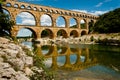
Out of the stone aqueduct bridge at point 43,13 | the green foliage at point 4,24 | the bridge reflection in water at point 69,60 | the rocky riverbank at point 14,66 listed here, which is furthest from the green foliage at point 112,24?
the rocky riverbank at point 14,66

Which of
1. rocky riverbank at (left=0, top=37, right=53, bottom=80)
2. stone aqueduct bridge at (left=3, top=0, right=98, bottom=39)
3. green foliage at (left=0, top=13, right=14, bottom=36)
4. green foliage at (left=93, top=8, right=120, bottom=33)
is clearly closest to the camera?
rocky riverbank at (left=0, top=37, right=53, bottom=80)

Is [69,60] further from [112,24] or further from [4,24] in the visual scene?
[112,24]

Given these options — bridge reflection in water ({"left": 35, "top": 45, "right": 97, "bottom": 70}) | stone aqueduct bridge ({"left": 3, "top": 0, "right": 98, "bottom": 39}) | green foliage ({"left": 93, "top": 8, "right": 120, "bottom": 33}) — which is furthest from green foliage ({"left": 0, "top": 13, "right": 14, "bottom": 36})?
green foliage ({"left": 93, "top": 8, "right": 120, "bottom": 33})

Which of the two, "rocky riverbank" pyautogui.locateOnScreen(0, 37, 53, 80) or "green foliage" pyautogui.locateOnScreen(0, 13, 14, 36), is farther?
"green foliage" pyautogui.locateOnScreen(0, 13, 14, 36)

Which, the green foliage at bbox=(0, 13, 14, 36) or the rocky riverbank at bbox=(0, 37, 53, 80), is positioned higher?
the green foliage at bbox=(0, 13, 14, 36)

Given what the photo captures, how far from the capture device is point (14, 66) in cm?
1461

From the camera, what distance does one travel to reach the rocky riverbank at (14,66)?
12.9 metres

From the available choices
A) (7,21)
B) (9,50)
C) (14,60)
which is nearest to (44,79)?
(14,60)

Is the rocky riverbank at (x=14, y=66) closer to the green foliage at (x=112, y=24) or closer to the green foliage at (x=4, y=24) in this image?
the green foliage at (x=4, y=24)

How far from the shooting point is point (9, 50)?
16.8m

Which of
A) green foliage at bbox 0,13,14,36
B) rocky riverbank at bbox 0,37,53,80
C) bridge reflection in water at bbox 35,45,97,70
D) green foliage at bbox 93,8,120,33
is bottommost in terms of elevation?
bridge reflection in water at bbox 35,45,97,70

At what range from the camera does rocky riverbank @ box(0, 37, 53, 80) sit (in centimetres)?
1291

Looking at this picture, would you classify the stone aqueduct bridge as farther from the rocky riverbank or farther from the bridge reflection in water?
the rocky riverbank

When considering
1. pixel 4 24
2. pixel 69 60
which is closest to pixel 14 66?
pixel 4 24
